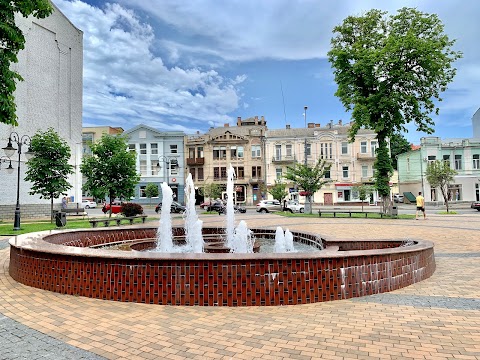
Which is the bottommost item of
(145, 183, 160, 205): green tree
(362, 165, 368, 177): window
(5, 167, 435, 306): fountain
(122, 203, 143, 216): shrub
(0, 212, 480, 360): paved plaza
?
(0, 212, 480, 360): paved plaza

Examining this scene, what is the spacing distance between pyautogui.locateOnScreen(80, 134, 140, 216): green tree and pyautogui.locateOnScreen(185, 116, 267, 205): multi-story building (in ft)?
87.7

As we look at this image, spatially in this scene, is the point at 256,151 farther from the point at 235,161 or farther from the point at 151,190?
the point at 151,190

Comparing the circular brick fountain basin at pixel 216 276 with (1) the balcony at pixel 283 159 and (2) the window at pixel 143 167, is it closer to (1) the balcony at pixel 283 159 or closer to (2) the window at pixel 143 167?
(1) the balcony at pixel 283 159

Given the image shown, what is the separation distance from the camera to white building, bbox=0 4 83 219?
2684 centimetres

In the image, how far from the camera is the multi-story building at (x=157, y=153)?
54.7 m

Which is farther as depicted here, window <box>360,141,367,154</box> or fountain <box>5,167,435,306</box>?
window <box>360,141,367,154</box>

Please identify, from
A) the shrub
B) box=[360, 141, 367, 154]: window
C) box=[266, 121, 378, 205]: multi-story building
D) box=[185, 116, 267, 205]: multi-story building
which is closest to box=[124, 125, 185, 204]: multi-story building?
box=[185, 116, 267, 205]: multi-story building

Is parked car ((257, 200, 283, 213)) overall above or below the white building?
below

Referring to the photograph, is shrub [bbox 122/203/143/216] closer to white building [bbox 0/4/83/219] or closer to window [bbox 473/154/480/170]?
white building [bbox 0/4/83/219]

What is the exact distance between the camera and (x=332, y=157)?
168 ft

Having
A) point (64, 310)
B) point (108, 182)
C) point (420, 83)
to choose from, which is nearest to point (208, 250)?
point (64, 310)

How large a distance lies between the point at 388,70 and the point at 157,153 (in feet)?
124

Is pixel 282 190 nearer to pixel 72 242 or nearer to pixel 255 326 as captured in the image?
pixel 72 242

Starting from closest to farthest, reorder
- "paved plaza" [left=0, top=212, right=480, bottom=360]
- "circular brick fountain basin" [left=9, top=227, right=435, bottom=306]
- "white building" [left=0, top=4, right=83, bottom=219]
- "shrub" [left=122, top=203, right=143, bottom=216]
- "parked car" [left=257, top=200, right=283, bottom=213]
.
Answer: "paved plaza" [left=0, top=212, right=480, bottom=360]
"circular brick fountain basin" [left=9, top=227, right=435, bottom=306]
"shrub" [left=122, top=203, right=143, bottom=216]
"white building" [left=0, top=4, right=83, bottom=219]
"parked car" [left=257, top=200, right=283, bottom=213]
